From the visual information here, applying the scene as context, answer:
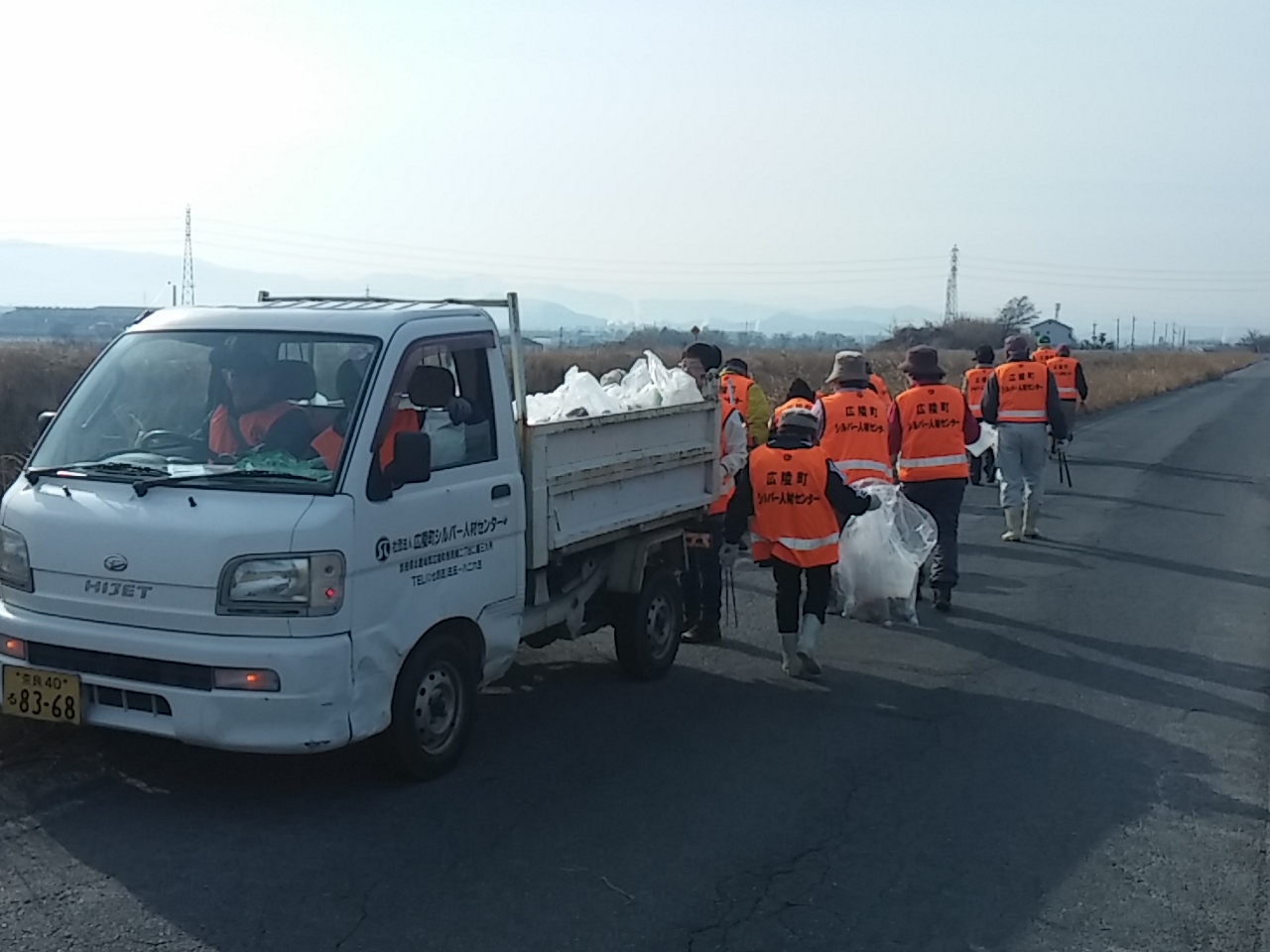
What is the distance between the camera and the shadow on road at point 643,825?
4844 mm

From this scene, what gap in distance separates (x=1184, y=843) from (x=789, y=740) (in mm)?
1995

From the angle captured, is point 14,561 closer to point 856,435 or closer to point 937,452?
point 856,435

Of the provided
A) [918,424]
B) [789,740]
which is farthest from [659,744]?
[918,424]

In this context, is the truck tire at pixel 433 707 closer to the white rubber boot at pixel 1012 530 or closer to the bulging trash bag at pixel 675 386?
the bulging trash bag at pixel 675 386

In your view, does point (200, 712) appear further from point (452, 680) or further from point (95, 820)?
point (452, 680)

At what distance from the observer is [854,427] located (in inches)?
404

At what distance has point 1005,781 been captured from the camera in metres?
6.61

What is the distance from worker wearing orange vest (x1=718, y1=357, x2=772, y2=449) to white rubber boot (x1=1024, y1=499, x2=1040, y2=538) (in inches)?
Result: 192

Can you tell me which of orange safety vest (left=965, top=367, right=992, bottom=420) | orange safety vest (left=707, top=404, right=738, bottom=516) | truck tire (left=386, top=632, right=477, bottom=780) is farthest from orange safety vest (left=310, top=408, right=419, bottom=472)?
orange safety vest (left=965, top=367, right=992, bottom=420)

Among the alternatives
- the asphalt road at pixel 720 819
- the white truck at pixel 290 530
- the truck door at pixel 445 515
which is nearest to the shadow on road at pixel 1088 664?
the asphalt road at pixel 720 819

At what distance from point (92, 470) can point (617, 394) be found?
3.65 meters

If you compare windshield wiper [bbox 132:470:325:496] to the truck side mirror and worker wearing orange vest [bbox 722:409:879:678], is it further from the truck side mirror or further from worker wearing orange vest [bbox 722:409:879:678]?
worker wearing orange vest [bbox 722:409:879:678]

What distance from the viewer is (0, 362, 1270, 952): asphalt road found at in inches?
190

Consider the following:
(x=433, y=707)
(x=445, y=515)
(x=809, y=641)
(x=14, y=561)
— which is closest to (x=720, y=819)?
(x=433, y=707)
